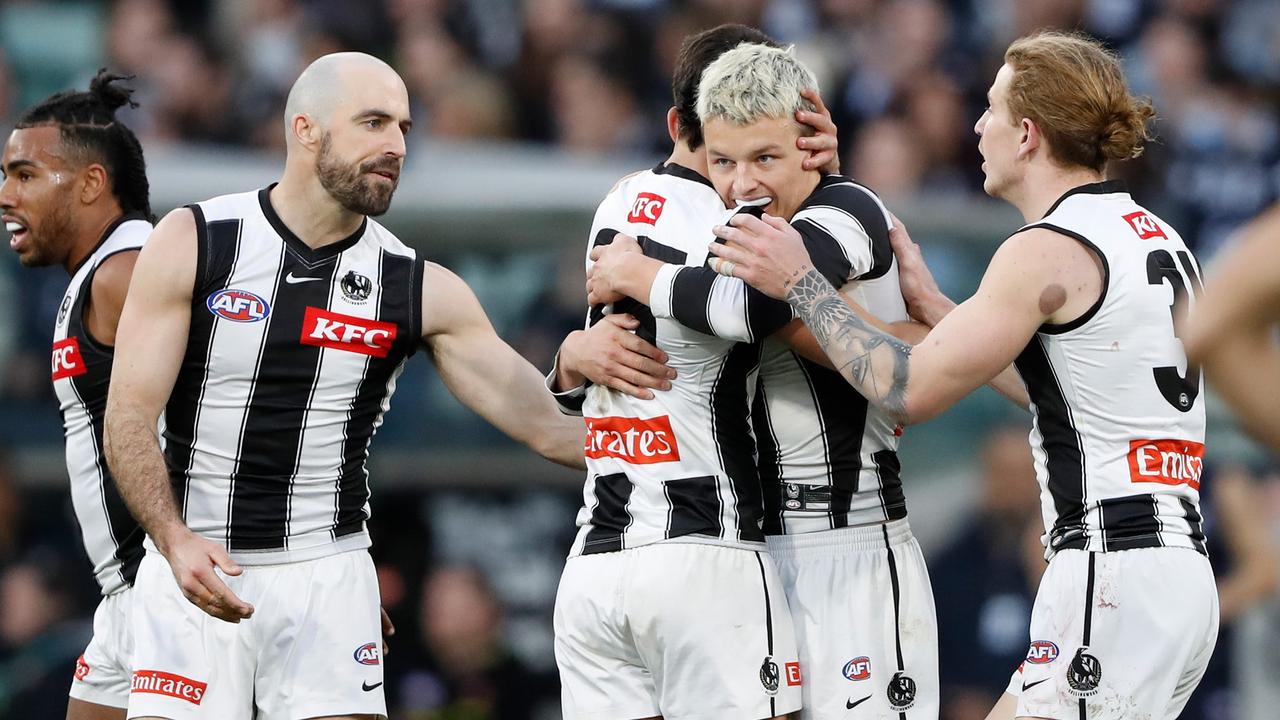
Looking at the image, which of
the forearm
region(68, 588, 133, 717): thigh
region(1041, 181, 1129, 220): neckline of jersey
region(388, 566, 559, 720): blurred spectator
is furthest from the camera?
region(388, 566, 559, 720): blurred spectator

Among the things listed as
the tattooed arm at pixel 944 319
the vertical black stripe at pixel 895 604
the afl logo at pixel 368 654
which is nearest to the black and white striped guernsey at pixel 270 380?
the afl logo at pixel 368 654

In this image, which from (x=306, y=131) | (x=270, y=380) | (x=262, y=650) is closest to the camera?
(x=262, y=650)

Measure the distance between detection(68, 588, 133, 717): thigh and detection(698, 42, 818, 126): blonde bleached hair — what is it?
2.75 metres

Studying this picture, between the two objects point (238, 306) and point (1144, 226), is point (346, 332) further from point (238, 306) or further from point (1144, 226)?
point (1144, 226)

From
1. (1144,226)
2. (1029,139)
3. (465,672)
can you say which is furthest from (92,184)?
(465,672)

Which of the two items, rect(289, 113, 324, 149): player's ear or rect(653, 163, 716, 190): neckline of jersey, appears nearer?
rect(653, 163, 716, 190): neckline of jersey

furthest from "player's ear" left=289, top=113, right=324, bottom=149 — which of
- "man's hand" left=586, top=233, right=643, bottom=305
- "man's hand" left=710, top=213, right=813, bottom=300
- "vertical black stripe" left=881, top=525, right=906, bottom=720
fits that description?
"vertical black stripe" left=881, top=525, right=906, bottom=720

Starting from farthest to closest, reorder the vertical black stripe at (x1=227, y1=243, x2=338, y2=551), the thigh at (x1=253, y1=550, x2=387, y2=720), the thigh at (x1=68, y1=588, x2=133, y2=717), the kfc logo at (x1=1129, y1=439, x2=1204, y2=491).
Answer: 1. the thigh at (x1=68, y1=588, x2=133, y2=717)
2. the vertical black stripe at (x1=227, y1=243, x2=338, y2=551)
3. the thigh at (x1=253, y1=550, x2=387, y2=720)
4. the kfc logo at (x1=1129, y1=439, x2=1204, y2=491)

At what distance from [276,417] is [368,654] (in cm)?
82

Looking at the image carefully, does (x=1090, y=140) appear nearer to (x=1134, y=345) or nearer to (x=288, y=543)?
(x=1134, y=345)

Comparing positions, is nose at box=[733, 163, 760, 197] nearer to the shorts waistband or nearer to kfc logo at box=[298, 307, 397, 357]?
the shorts waistband

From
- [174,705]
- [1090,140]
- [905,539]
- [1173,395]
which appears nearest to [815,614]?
[905,539]

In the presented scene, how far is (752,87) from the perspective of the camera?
4.57 metres

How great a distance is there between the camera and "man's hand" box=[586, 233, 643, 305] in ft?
15.5
